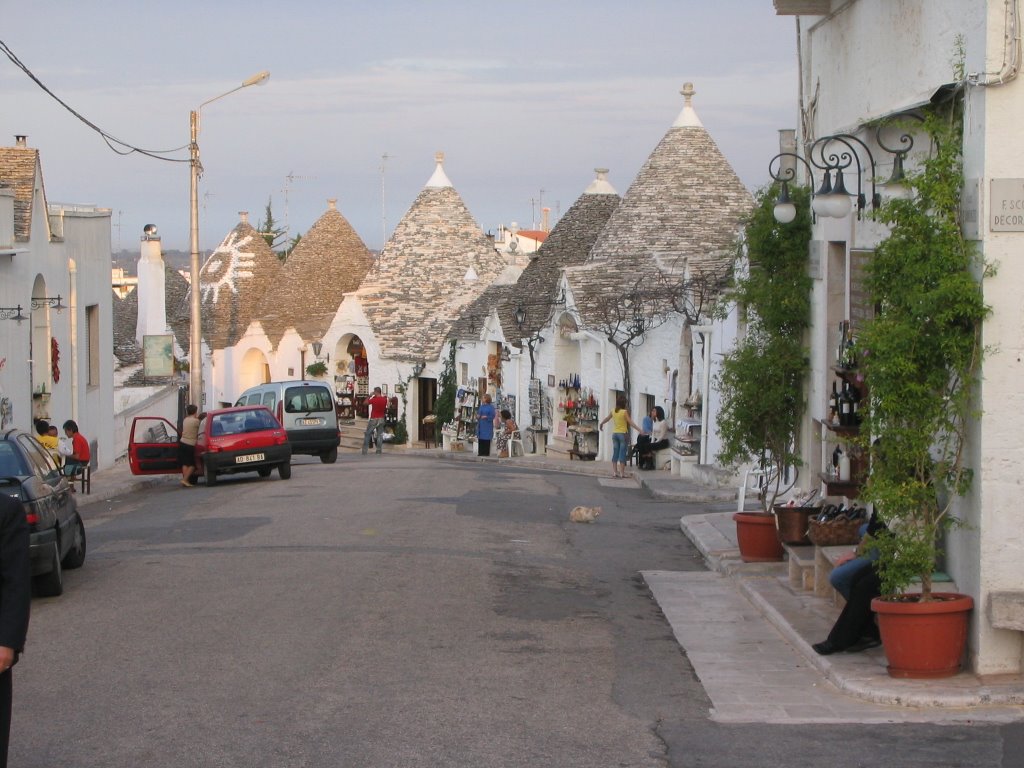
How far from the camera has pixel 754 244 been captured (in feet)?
42.0

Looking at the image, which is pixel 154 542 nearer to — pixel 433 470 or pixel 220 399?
Result: pixel 433 470

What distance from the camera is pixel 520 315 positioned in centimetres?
3797

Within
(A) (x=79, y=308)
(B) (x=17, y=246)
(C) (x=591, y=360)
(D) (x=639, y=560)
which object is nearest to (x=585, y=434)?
(C) (x=591, y=360)

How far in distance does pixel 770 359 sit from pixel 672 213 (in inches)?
916

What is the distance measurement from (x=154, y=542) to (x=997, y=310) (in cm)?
979

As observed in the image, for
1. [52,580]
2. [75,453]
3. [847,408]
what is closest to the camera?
[847,408]

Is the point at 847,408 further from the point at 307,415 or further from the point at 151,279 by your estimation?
the point at 151,279

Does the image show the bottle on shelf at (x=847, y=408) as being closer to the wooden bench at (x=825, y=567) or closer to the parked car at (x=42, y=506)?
the wooden bench at (x=825, y=567)

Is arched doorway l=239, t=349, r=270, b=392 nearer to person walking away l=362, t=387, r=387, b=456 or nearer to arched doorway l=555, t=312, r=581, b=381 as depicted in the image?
person walking away l=362, t=387, r=387, b=456

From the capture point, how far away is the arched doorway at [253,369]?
58094mm

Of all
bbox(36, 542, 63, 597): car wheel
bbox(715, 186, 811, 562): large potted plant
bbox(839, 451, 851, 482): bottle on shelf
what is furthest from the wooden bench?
bbox(36, 542, 63, 597): car wheel

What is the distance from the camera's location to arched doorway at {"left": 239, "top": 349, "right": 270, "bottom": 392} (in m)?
58.1

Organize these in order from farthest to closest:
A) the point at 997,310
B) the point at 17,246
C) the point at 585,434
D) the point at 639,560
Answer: the point at 585,434
the point at 17,246
the point at 639,560
the point at 997,310

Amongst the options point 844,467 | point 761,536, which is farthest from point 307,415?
point 844,467
